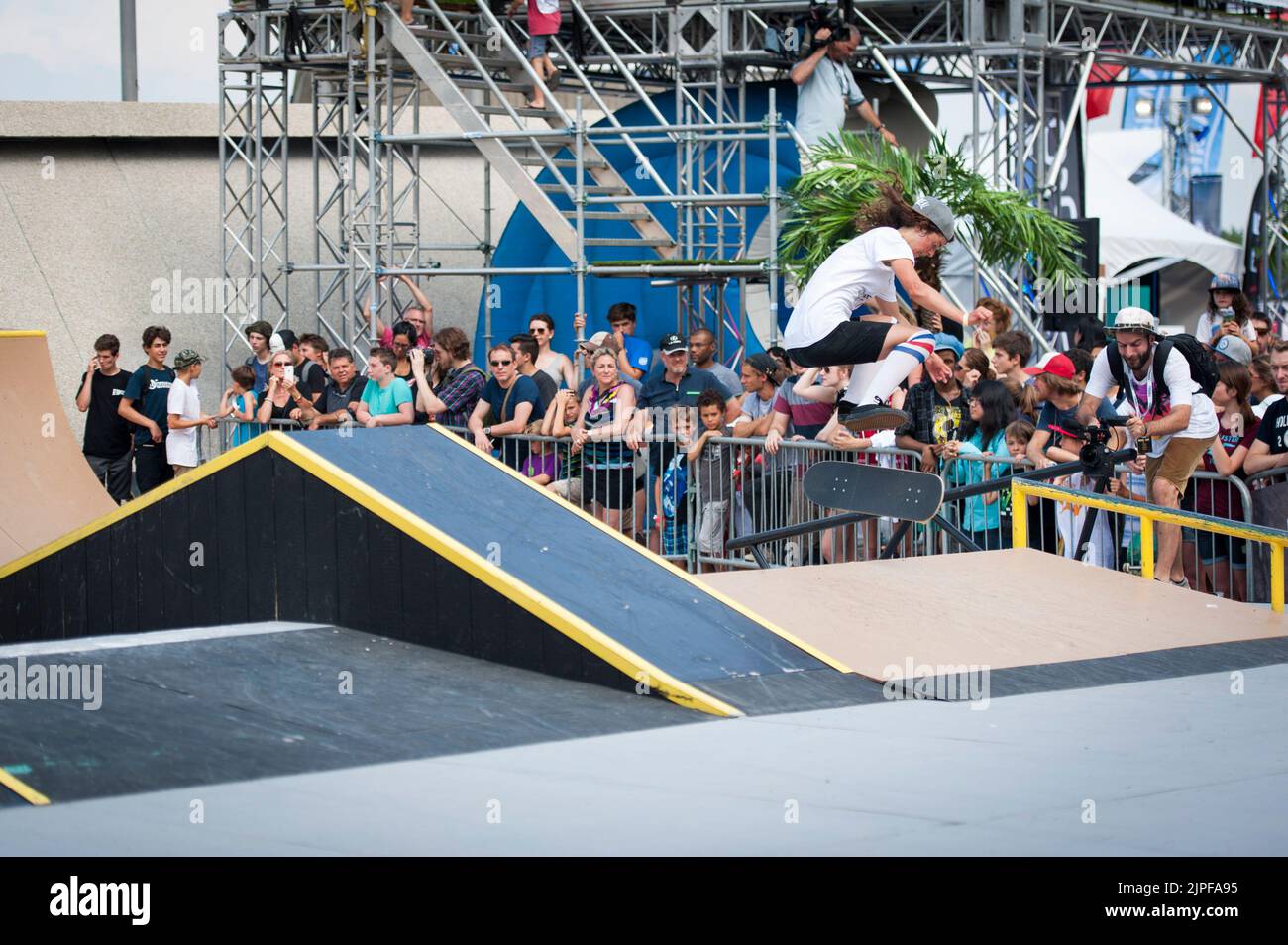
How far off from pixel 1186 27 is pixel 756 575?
1361 cm

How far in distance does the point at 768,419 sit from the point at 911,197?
8.91 ft

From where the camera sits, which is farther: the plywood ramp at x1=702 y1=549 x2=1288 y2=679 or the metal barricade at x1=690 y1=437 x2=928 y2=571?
the metal barricade at x1=690 y1=437 x2=928 y2=571

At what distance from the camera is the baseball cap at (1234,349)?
39.0 ft

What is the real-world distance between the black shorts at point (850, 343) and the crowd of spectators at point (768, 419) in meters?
0.97

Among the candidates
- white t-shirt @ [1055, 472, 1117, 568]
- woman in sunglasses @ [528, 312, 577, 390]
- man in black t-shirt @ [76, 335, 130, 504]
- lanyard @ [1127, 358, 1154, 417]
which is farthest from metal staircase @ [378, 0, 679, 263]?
lanyard @ [1127, 358, 1154, 417]

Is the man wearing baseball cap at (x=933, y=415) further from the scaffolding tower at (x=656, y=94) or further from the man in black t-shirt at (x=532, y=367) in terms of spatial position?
the scaffolding tower at (x=656, y=94)

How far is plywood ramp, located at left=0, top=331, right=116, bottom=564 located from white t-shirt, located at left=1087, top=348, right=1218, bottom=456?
710 centimetres

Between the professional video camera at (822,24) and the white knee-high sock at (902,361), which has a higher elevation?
the professional video camera at (822,24)

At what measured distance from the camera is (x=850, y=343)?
26.0ft

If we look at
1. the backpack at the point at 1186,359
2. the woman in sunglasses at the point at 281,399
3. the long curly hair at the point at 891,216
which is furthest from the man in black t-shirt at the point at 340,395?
the backpack at the point at 1186,359

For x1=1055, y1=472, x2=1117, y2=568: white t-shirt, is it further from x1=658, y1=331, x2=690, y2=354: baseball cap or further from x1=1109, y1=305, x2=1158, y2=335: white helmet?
x1=658, y1=331, x2=690, y2=354: baseball cap

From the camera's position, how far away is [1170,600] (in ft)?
26.1

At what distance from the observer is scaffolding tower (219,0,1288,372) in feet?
50.7
